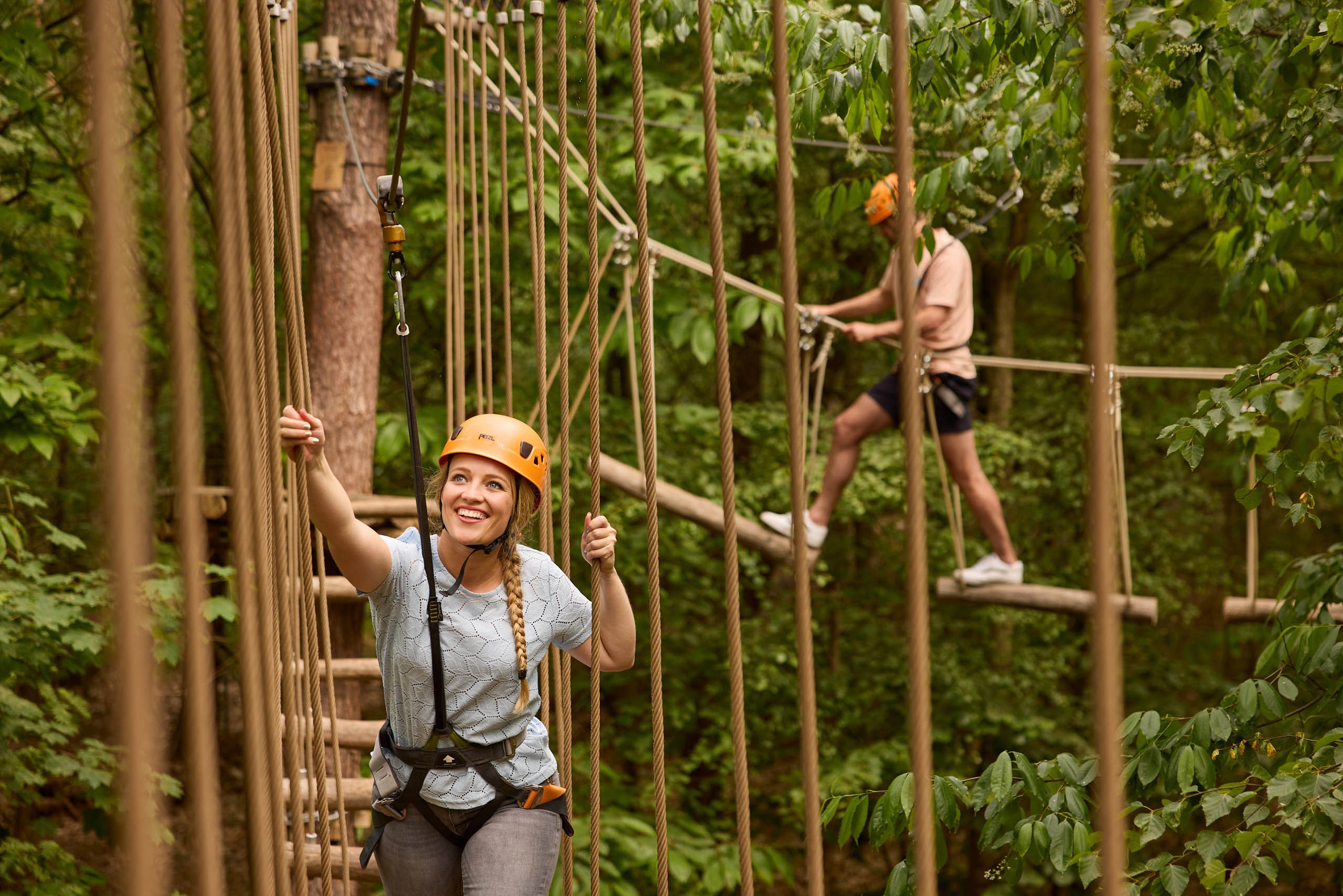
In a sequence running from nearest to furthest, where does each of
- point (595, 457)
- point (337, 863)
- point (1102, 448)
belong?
point (1102, 448), point (595, 457), point (337, 863)

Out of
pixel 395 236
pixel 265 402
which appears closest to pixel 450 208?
pixel 395 236

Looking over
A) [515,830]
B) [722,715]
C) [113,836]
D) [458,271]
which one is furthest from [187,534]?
[722,715]

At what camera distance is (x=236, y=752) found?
19.6 ft

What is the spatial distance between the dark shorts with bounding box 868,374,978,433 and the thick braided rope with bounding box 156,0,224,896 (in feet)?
10.8

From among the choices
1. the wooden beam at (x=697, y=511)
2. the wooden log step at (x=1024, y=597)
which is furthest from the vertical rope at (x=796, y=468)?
the wooden log step at (x=1024, y=597)

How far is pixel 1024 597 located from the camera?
4.16m

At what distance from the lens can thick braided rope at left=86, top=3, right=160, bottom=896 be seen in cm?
62

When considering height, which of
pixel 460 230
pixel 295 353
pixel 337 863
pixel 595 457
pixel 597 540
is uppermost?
pixel 460 230

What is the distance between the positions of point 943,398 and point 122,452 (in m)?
3.50

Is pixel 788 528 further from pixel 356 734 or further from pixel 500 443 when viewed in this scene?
pixel 500 443

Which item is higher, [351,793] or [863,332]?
[863,332]

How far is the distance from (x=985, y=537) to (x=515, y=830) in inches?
216

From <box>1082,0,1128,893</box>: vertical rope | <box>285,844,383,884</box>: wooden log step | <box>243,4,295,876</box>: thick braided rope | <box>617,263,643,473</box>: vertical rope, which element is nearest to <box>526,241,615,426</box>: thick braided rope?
<box>617,263,643,473</box>: vertical rope

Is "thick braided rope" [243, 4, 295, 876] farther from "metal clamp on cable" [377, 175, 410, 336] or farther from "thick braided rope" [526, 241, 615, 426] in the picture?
"thick braided rope" [526, 241, 615, 426]
